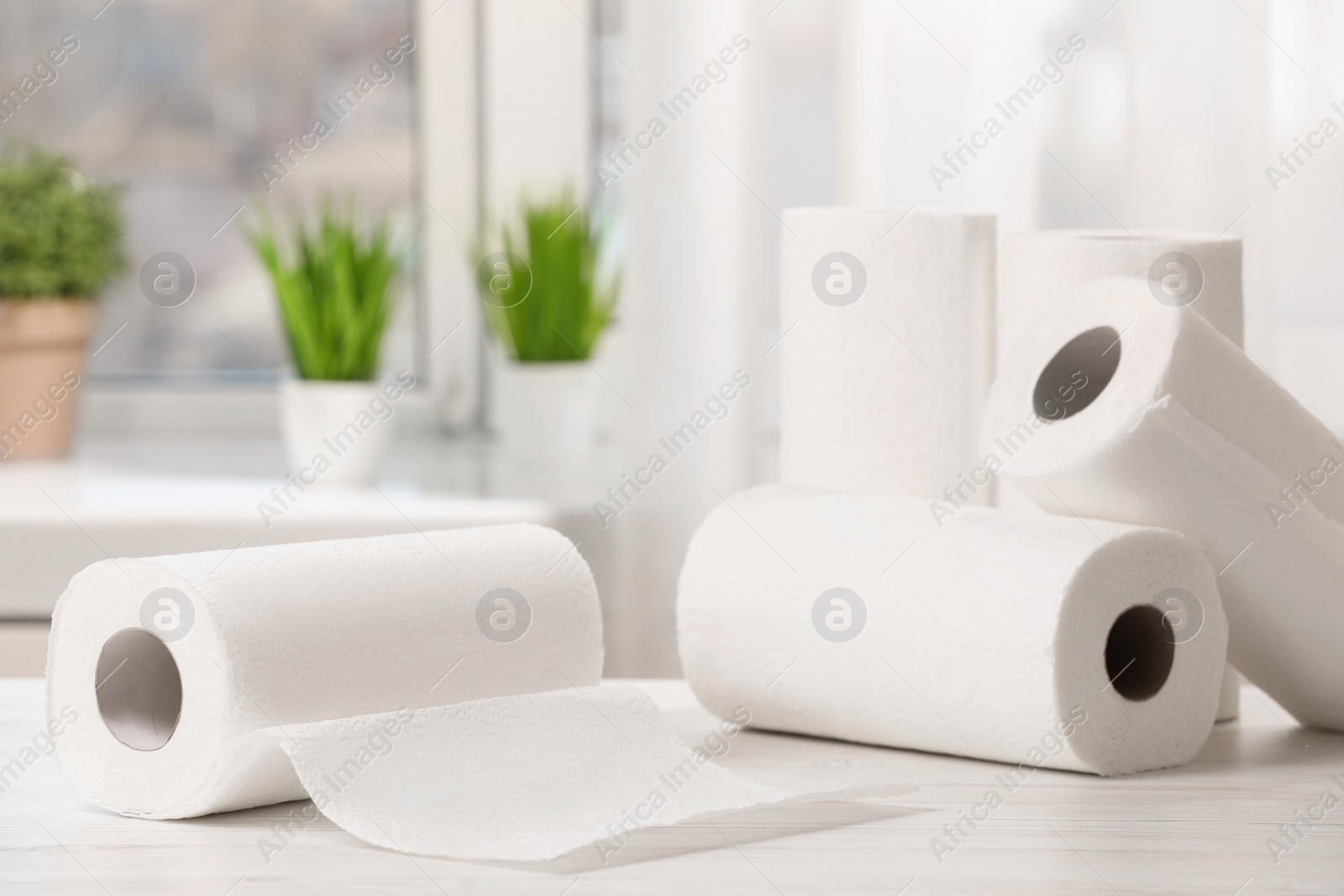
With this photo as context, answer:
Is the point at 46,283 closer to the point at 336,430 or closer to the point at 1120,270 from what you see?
the point at 336,430

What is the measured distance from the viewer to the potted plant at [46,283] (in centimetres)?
178

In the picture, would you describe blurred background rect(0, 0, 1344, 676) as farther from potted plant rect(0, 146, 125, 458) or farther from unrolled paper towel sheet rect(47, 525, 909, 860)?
unrolled paper towel sheet rect(47, 525, 909, 860)

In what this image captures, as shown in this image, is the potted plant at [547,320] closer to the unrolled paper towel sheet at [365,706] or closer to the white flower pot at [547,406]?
the white flower pot at [547,406]

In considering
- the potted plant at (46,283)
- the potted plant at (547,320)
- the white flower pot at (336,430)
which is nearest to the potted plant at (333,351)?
the white flower pot at (336,430)

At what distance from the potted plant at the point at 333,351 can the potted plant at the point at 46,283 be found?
239 millimetres

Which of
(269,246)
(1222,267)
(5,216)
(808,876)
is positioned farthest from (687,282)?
(808,876)

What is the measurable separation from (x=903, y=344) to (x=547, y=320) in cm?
82

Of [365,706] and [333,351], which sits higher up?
[333,351]

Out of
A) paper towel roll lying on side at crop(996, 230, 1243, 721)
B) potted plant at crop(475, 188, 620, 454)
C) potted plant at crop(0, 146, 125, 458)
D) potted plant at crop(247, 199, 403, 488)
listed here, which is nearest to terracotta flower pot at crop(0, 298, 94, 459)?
potted plant at crop(0, 146, 125, 458)

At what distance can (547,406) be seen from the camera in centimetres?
178

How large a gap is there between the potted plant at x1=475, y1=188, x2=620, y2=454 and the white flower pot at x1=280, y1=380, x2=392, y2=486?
0.16 meters

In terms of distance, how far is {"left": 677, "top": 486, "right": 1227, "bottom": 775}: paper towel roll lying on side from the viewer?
0.84 metres

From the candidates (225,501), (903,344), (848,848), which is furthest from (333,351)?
(848,848)

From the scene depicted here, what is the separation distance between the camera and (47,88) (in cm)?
199
